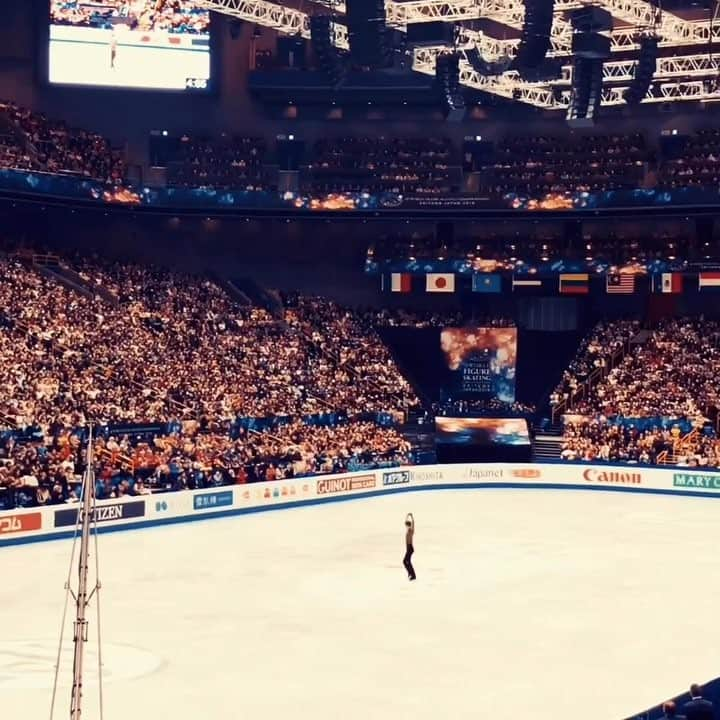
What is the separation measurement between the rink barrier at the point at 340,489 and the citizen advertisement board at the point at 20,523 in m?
0.02

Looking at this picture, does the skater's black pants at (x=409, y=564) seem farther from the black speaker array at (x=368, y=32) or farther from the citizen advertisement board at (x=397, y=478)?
the citizen advertisement board at (x=397, y=478)

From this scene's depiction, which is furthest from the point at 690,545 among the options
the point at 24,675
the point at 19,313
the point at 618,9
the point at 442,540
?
the point at 19,313

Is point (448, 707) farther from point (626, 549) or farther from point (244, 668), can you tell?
point (626, 549)

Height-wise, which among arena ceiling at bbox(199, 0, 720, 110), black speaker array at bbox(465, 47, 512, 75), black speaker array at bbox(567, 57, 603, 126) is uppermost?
arena ceiling at bbox(199, 0, 720, 110)

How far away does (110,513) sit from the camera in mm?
34469

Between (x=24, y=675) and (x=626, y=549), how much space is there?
18.1 metres

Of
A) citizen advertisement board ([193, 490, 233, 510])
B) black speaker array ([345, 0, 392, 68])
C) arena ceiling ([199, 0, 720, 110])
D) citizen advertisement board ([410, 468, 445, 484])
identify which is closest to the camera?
black speaker array ([345, 0, 392, 68])

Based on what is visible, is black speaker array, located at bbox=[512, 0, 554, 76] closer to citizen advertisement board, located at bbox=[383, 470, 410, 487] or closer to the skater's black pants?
the skater's black pants

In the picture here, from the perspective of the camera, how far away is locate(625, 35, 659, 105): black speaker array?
39.0m

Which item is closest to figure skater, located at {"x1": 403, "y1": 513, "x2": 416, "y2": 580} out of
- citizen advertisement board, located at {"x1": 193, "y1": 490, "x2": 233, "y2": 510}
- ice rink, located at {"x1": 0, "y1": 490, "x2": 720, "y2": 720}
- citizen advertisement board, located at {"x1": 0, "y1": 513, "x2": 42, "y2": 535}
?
ice rink, located at {"x1": 0, "y1": 490, "x2": 720, "y2": 720}

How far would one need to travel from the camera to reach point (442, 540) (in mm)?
34594

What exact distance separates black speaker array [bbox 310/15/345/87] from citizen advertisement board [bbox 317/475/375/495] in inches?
523

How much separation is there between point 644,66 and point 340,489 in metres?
16.8

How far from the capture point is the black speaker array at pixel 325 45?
3891cm
